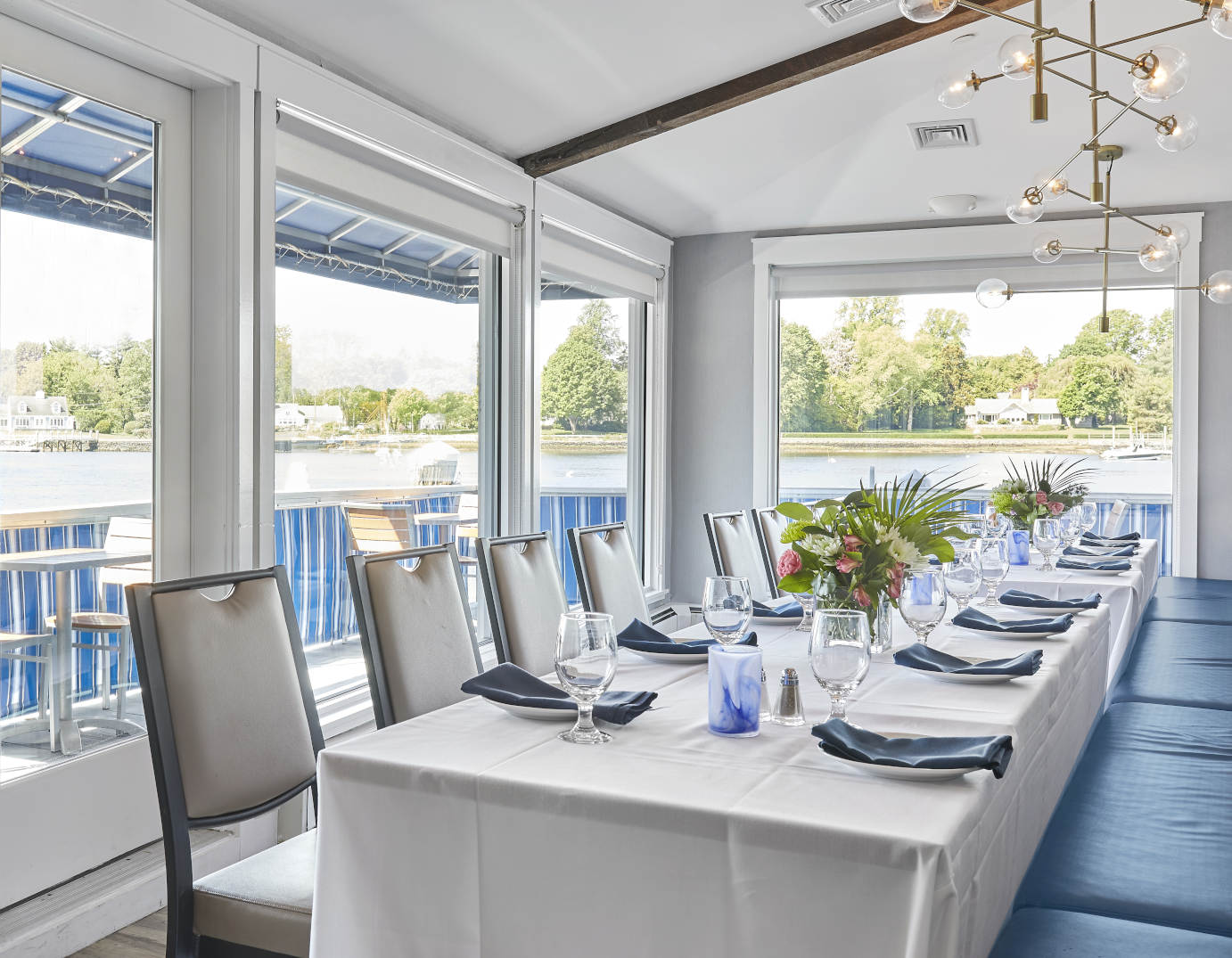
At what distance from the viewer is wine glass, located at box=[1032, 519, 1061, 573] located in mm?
3957

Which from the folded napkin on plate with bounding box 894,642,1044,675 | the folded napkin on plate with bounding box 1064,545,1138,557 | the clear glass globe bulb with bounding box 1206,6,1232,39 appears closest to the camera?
the folded napkin on plate with bounding box 894,642,1044,675

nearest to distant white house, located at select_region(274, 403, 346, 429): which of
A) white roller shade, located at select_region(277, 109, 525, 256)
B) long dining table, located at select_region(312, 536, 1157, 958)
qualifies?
white roller shade, located at select_region(277, 109, 525, 256)

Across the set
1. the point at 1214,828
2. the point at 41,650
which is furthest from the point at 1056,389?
the point at 41,650

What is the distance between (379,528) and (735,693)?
272 cm

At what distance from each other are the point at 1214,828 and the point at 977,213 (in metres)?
4.69

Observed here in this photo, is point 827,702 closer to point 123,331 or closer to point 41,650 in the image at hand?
point 41,650

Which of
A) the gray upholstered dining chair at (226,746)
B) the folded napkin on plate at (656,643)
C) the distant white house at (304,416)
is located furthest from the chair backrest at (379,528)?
the gray upholstered dining chair at (226,746)

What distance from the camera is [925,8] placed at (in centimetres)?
263

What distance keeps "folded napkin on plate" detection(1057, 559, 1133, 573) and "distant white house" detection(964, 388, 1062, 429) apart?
2.23 m

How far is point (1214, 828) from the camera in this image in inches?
73.8

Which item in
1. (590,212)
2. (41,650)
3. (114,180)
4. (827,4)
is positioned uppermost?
(827,4)

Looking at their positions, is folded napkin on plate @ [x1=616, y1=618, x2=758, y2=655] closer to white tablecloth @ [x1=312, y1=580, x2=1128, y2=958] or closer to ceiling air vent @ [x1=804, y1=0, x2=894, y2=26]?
white tablecloth @ [x1=312, y1=580, x2=1128, y2=958]

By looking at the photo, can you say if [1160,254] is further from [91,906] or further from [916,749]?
[91,906]

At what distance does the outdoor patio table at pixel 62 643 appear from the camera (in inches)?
106
